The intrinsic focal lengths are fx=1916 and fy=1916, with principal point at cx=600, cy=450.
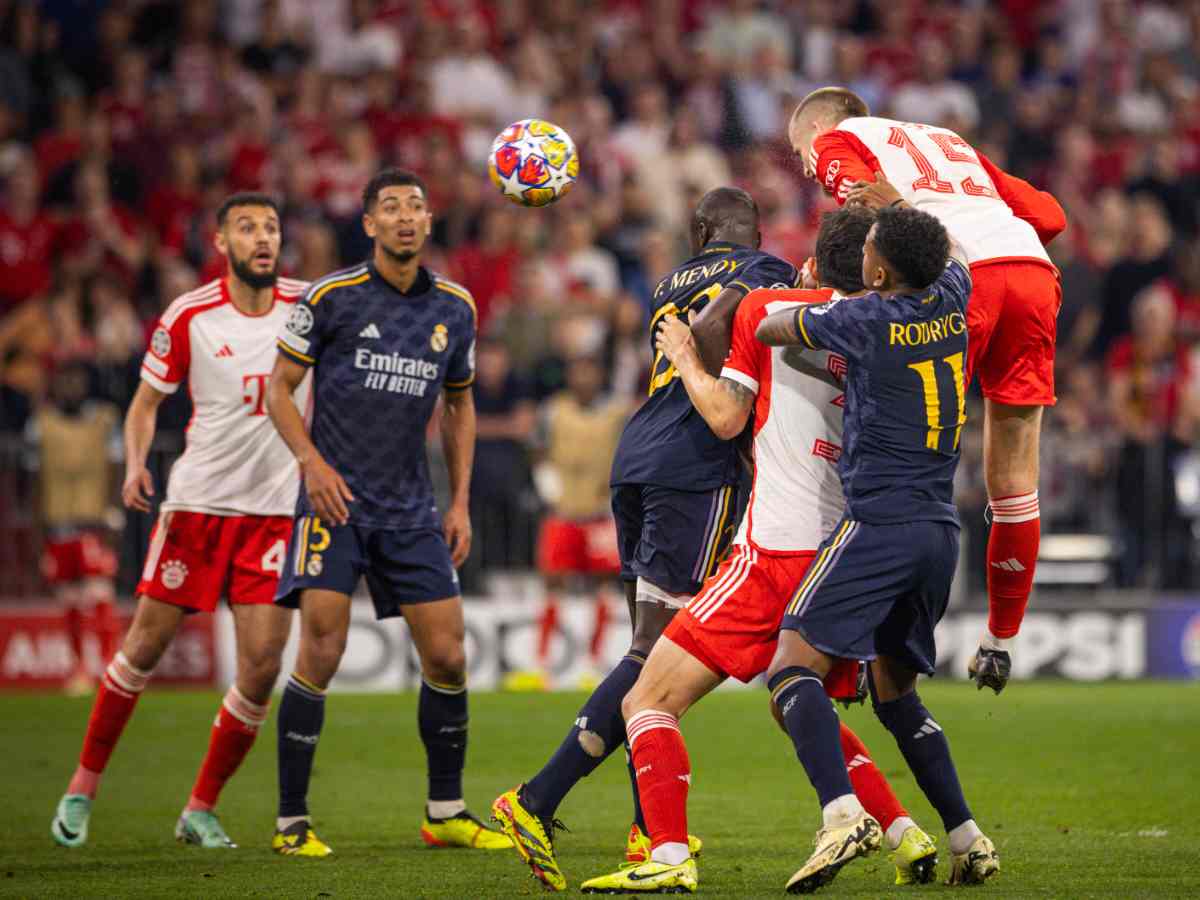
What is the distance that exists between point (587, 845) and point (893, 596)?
216 centimetres

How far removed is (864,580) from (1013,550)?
2.05 m

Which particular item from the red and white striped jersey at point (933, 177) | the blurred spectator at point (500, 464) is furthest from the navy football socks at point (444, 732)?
the blurred spectator at point (500, 464)

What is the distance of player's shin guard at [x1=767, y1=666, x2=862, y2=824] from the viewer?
19.0ft

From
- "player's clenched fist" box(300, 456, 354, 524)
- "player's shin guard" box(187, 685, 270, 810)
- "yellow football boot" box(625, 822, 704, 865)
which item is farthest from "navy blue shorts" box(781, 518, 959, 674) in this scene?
"player's shin guard" box(187, 685, 270, 810)

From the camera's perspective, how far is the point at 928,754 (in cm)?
631

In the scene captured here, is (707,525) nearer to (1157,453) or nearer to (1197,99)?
(1157,453)

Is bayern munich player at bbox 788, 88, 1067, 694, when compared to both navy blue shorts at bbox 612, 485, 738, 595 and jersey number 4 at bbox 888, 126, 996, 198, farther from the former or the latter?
navy blue shorts at bbox 612, 485, 738, 595

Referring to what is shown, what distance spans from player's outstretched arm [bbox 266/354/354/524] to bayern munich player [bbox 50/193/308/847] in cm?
78

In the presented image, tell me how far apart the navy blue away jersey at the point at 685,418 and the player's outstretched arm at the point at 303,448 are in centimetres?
→ 118

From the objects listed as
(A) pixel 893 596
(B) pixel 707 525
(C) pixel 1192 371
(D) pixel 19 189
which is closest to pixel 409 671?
(D) pixel 19 189

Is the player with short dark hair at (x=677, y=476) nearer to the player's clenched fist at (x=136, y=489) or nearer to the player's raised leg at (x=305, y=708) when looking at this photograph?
the player's raised leg at (x=305, y=708)

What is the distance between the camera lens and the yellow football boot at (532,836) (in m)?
6.21

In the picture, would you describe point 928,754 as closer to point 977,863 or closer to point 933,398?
point 977,863

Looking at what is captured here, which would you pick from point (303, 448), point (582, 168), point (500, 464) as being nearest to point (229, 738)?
point (303, 448)
